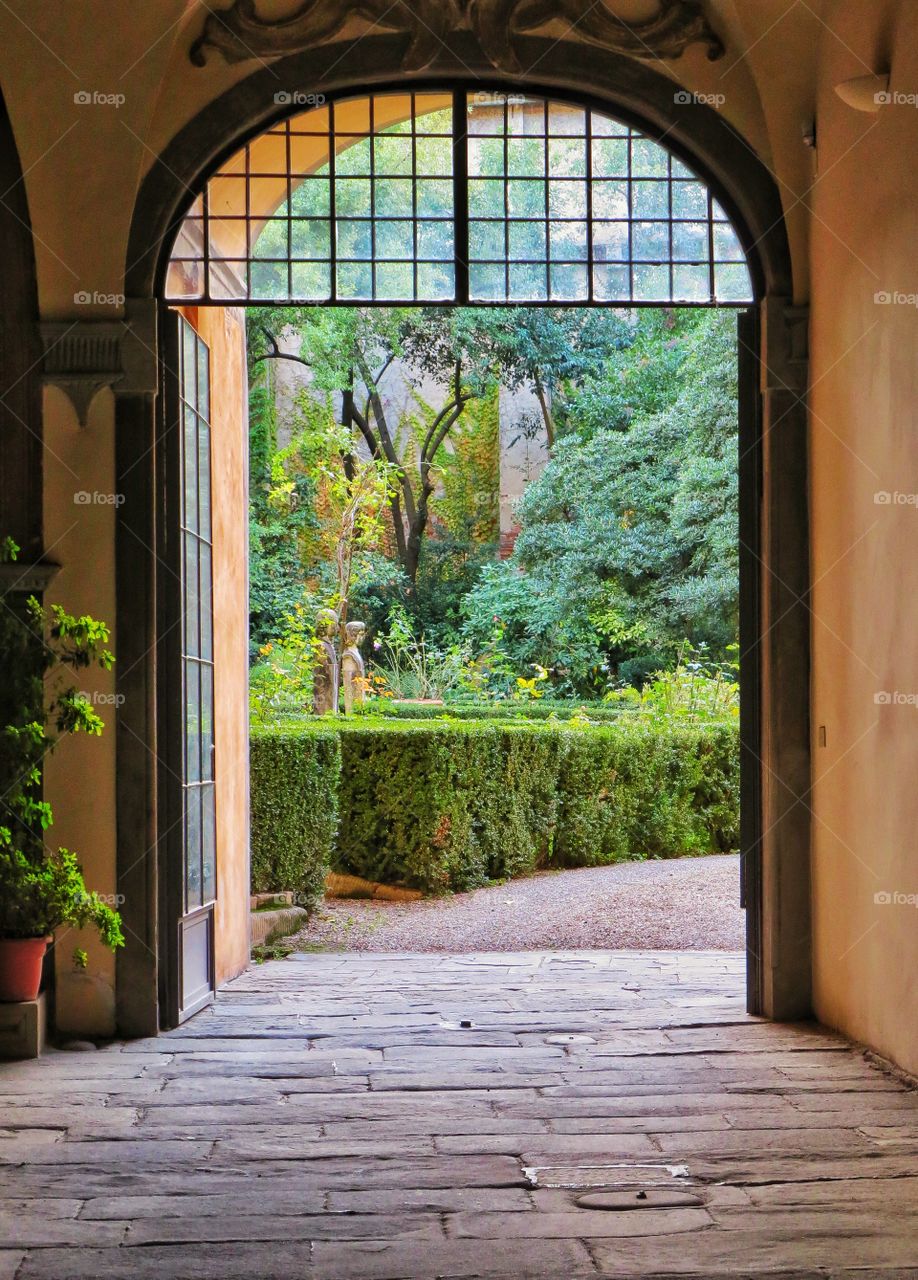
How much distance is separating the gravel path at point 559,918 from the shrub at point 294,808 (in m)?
0.41

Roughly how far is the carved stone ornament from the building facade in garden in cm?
1

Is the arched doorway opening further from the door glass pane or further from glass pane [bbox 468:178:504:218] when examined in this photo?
the door glass pane

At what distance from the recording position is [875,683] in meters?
5.24

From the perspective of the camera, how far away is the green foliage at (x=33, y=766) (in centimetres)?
525

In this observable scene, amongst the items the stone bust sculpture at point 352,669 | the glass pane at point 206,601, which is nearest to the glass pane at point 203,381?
the glass pane at point 206,601

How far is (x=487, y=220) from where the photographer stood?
641cm

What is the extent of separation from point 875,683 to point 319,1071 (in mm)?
2590

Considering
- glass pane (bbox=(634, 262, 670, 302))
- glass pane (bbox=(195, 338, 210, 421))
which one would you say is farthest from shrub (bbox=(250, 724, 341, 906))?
glass pane (bbox=(634, 262, 670, 302))

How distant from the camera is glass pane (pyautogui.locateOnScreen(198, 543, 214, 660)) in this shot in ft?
21.3

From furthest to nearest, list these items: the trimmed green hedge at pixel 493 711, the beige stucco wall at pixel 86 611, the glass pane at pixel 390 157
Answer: the trimmed green hedge at pixel 493 711 < the glass pane at pixel 390 157 < the beige stucco wall at pixel 86 611

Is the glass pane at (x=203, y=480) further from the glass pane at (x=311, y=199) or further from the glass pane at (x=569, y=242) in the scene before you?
the glass pane at (x=569, y=242)

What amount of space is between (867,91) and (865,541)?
1.69 m

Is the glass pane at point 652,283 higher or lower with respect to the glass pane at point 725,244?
lower

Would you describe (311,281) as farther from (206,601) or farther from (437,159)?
(206,601)
